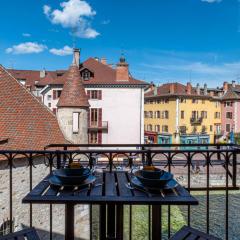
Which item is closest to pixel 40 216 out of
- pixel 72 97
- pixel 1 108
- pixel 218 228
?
pixel 1 108

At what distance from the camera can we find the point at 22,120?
41.5ft

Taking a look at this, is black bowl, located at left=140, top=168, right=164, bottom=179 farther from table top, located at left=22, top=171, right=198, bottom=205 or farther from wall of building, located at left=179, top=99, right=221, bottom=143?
wall of building, located at left=179, top=99, right=221, bottom=143

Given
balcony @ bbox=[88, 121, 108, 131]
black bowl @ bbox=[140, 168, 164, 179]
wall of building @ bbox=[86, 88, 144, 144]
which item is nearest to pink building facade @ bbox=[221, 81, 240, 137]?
wall of building @ bbox=[86, 88, 144, 144]

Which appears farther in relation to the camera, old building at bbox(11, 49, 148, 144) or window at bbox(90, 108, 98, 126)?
window at bbox(90, 108, 98, 126)

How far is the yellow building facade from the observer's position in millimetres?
36625

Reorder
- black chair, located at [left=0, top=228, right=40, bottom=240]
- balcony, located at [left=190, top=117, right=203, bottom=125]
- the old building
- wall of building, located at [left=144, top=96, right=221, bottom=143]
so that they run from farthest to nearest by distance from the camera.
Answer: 1. balcony, located at [left=190, top=117, right=203, bottom=125]
2. wall of building, located at [left=144, top=96, right=221, bottom=143]
3. the old building
4. black chair, located at [left=0, top=228, right=40, bottom=240]

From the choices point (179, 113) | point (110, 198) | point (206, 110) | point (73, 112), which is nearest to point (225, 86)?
point (206, 110)

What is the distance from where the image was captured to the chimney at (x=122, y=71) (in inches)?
1085

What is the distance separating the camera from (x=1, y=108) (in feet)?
40.1

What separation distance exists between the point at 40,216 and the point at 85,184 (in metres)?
10.0

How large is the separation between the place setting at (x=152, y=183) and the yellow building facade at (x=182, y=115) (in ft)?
113

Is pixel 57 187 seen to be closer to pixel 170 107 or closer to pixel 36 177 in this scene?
pixel 36 177

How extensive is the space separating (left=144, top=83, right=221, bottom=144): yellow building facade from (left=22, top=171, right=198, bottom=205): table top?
1357 inches

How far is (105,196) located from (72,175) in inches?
17.7
